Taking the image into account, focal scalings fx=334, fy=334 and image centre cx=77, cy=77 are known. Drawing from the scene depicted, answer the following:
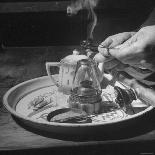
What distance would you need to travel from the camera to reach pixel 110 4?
11.6ft

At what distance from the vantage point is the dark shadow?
3.02ft

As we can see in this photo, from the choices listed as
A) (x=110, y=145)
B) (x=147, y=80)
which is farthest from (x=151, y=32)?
(x=110, y=145)

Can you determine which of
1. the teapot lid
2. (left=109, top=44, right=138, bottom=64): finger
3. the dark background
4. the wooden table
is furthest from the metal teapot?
the dark background

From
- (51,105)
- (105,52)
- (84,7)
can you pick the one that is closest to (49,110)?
(51,105)

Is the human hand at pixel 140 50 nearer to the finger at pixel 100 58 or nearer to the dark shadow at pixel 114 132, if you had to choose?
the finger at pixel 100 58

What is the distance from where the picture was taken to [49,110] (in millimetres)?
1138

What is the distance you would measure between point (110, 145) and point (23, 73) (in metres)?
0.85

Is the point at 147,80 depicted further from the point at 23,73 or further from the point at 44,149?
the point at 23,73

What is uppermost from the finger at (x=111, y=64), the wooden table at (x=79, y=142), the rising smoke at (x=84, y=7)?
the finger at (x=111, y=64)

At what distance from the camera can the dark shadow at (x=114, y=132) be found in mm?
922

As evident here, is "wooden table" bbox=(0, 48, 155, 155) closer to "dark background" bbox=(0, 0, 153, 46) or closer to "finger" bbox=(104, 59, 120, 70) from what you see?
"finger" bbox=(104, 59, 120, 70)

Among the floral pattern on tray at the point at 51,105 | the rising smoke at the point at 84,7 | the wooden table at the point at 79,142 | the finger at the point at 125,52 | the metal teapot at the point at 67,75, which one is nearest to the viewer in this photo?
the wooden table at the point at 79,142

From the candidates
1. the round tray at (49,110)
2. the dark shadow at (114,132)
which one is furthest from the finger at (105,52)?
the dark shadow at (114,132)

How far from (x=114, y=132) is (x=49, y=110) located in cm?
28
